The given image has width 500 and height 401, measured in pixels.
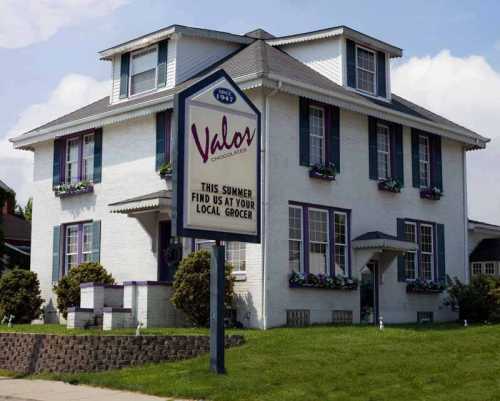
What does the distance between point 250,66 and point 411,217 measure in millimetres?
7604

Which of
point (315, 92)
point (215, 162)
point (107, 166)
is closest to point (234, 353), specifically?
point (215, 162)

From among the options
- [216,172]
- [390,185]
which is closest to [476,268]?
[390,185]

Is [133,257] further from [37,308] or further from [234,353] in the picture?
[234,353]

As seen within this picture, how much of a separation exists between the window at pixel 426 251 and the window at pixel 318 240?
13.0 ft

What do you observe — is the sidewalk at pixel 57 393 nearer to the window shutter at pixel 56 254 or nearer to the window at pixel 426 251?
the window shutter at pixel 56 254

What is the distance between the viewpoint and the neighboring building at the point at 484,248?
31359mm

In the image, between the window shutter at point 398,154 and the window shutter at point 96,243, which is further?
the window shutter at point 398,154

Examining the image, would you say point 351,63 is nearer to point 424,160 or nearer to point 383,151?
point 383,151

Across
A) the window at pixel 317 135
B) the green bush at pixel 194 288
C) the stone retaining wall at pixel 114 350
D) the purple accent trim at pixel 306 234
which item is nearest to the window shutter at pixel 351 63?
the window at pixel 317 135

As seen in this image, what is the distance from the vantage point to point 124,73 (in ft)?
89.1

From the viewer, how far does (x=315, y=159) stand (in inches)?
953

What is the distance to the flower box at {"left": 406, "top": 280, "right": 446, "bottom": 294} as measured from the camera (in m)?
26.8

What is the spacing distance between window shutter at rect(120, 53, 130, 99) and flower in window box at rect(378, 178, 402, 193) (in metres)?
8.33

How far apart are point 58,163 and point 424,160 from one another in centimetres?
1190
